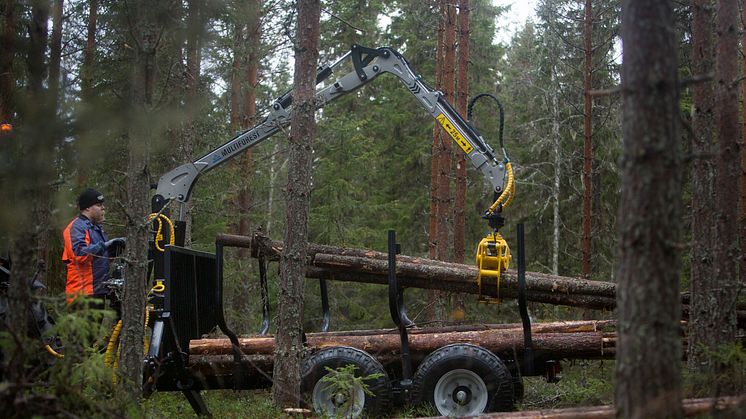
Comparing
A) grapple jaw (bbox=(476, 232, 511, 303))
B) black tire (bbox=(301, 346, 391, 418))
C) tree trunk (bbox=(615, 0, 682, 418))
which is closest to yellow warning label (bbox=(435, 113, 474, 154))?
grapple jaw (bbox=(476, 232, 511, 303))

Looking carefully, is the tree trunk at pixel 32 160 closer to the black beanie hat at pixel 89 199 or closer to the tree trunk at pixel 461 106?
the black beanie hat at pixel 89 199

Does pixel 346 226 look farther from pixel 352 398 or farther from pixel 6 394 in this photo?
pixel 6 394

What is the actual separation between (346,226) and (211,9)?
14.8m

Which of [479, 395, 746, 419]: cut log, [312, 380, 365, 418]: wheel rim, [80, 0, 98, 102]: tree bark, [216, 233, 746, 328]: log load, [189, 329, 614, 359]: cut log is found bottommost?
[312, 380, 365, 418]: wheel rim

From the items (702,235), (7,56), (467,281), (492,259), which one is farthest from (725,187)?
(7,56)

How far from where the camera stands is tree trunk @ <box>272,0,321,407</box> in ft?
25.0

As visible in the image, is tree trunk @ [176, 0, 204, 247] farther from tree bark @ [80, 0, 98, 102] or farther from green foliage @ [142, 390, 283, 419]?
green foliage @ [142, 390, 283, 419]

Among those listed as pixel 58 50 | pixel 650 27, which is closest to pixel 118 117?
pixel 58 50

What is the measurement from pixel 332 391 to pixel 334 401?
14 centimetres

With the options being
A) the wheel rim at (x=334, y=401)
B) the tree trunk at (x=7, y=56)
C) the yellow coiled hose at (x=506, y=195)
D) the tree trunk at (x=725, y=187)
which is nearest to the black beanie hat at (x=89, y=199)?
the tree trunk at (x=7, y=56)

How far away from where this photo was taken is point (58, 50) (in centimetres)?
643

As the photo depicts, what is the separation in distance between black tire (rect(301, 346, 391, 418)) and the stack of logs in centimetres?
51

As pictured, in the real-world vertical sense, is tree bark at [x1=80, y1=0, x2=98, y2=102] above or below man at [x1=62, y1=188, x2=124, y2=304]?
above

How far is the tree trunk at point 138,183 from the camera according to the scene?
21.9ft
